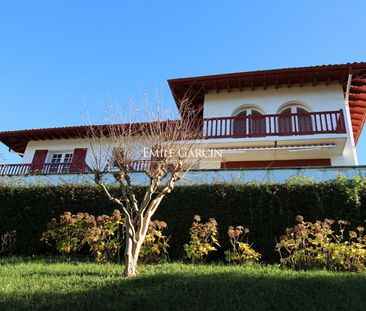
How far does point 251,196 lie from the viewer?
8.80 metres

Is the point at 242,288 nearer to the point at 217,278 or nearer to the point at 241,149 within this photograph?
the point at 217,278

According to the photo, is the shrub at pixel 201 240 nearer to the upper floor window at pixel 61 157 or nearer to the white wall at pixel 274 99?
the white wall at pixel 274 99

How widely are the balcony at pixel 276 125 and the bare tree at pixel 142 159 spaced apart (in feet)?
17.2

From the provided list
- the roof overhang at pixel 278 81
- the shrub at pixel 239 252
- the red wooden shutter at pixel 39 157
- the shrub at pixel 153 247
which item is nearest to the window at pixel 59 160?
the red wooden shutter at pixel 39 157

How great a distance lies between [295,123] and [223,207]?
747 cm

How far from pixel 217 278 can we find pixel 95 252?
3.30 m

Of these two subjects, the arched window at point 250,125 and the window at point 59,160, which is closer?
the arched window at point 250,125

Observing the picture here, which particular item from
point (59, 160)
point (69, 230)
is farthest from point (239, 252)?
point (59, 160)

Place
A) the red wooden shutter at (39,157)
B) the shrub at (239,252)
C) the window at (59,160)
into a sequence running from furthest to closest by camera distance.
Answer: the red wooden shutter at (39,157) < the window at (59,160) < the shrub at (239,252)

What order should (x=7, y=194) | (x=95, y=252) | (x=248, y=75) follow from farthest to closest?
(x=248, y=75) < (x=7, y=194) < (x=95, y=252)

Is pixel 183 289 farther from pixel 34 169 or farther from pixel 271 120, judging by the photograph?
pixel 34 169

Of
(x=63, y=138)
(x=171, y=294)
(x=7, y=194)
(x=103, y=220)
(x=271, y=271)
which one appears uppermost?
(x=63, y=138)

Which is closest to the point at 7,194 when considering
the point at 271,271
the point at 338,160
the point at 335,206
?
the point at 271,271

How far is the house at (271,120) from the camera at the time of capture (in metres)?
14.5
